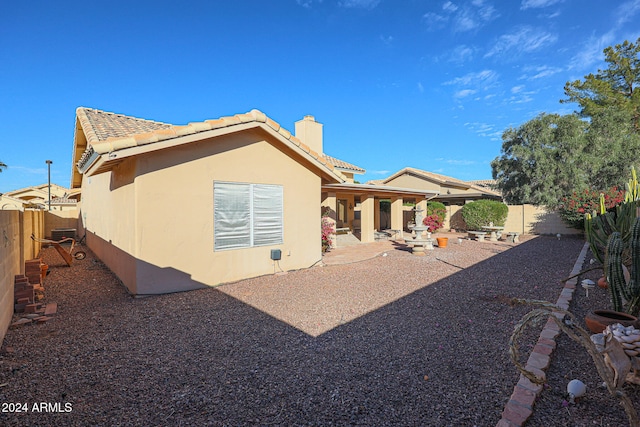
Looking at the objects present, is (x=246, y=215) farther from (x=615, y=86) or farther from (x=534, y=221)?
(x=615, y=86)

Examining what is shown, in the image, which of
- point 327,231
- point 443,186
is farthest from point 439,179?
point 327,231

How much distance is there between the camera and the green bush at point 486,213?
23766 mm

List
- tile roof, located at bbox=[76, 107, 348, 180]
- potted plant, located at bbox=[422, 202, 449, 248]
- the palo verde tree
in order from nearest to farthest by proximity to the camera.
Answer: tile roof, located at bbox=[76, 107, 348, 180]
the palo verde tree
potted plant, located at bbox=[422, 202, 449, 248]

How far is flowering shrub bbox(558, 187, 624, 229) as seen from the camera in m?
19.0

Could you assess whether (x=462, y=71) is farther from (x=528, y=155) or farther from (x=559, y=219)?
(x=559, y=219)

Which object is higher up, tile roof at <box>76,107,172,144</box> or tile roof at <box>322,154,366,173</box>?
tile roof at <box>322,154,366,173</box>

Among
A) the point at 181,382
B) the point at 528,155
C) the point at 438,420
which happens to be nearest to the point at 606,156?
the point at 528,155

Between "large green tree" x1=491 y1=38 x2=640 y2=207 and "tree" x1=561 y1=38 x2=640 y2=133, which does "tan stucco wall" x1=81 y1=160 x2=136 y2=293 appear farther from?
"tree" x1=561 y1=38 x2=640 y2=133

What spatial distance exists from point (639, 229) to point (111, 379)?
747 centimetres

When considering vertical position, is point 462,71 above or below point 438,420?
above

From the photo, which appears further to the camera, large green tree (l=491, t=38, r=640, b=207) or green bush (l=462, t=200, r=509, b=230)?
green bush (l=462, t=200, r=509, b=230)

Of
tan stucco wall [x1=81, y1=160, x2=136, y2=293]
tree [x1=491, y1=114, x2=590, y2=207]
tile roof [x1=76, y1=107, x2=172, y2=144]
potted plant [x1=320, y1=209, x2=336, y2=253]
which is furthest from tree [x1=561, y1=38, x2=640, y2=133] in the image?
tan stucco wall [x1=81, y1=160, x2=136, y2=293]

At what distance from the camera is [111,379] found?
12.7 ft

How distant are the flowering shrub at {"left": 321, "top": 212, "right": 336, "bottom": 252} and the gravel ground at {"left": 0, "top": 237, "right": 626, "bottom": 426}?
639cm
